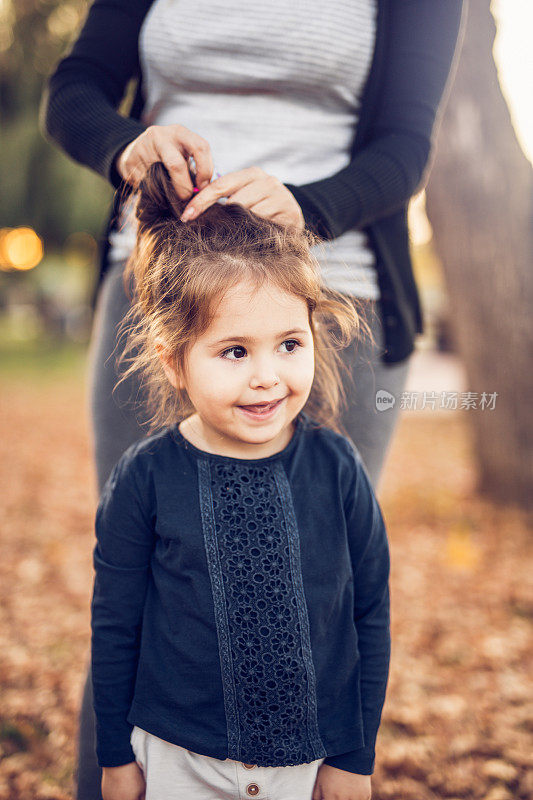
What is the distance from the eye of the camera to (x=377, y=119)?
1.52m

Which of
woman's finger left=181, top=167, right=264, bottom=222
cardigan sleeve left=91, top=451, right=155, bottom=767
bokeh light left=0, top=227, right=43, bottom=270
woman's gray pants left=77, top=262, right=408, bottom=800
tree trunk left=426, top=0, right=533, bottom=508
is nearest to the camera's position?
woman's finger left=181, top=167, right=264, bottom=222

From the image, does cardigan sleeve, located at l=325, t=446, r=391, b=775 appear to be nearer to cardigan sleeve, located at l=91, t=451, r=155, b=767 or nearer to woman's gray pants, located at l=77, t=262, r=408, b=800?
woman's gray pants, located at l=77, t=262, r=408, b=800

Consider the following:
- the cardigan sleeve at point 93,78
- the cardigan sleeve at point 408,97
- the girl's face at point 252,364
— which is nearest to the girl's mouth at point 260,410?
the girl's face at point 252,364

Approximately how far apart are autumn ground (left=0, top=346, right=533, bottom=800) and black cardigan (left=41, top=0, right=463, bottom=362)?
5.80 feet

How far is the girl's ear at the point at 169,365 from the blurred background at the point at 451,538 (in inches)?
27.8

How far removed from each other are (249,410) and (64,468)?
5935 mm

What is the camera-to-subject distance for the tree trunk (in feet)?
13.8

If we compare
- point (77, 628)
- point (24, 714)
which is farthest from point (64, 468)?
point (24, 714)

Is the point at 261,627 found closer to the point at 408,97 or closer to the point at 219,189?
the point at 219,189

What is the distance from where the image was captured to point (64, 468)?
6746 millimetres

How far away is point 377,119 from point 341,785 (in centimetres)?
145

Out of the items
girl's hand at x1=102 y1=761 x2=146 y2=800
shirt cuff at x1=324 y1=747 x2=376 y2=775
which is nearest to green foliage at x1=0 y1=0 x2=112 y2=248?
girl's hand at x1=102 y1=761 x2=146 y2=800

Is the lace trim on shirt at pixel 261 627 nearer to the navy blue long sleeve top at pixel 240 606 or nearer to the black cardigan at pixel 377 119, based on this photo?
the navy blue long sleeve top at pixel 240 606

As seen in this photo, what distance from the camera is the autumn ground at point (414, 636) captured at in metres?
2.38
